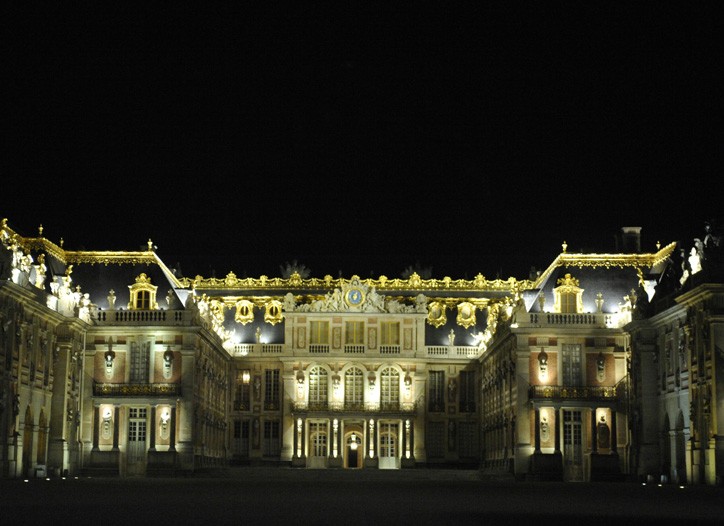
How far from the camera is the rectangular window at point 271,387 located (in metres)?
75.6

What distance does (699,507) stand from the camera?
2716 cm

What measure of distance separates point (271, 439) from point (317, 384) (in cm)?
474

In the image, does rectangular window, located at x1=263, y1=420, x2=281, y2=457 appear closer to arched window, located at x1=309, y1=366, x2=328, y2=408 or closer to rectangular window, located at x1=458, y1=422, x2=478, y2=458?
arched window, located at x1=309, y1=366, x2=328, y2=408

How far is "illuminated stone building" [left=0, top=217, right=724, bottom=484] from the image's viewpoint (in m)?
51.8

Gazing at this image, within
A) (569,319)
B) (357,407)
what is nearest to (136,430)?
(357,407)

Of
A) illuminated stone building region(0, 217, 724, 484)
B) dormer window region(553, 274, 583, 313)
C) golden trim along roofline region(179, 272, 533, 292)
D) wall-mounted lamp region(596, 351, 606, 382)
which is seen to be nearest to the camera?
illuminated stone building region(0, 217, 724, 484)

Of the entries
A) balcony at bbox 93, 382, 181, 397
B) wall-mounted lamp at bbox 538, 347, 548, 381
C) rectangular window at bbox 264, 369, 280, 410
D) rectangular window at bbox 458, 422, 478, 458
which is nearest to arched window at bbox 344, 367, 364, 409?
rectangular window at bbox 264, 369, 280, 410

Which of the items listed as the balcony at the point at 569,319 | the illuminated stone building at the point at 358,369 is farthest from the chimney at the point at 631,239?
the balcony at the point at 569,319

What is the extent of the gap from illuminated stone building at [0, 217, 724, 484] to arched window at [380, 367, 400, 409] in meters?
0.09

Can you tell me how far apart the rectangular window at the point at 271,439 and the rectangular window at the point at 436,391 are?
10.4 meters

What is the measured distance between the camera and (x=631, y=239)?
6806 centimetres

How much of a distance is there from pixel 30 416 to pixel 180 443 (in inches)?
379

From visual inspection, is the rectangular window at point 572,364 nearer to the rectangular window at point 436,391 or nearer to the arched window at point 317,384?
the rectangular window at point 436,391

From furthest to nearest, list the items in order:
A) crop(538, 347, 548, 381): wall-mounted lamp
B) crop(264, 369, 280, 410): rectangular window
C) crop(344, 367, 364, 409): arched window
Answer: crop(264, 369, 280, 410): rectangular window < crop(344, 367, 364, 409): arched window < crop(538, 347, 548, 381): wall-mounted lamp
